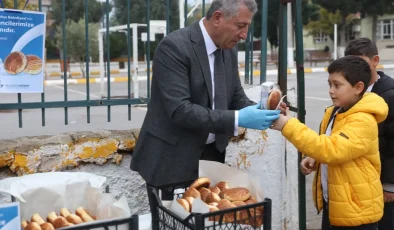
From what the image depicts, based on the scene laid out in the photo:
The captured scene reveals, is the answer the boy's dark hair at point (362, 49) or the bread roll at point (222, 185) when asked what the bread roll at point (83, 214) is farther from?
the boy's dark hair at point (362, 49)

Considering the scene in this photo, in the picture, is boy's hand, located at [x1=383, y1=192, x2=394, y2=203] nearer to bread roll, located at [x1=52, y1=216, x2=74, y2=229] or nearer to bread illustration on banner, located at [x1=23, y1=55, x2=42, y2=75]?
bread roll, located at [x1=52, y1=216, x2=74, y2=229]

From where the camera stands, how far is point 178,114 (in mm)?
2318

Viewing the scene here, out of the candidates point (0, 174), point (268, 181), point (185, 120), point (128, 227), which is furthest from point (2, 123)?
point (128, 227)

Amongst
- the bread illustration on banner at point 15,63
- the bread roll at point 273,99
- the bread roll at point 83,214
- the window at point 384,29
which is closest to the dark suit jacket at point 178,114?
the bread roll at point 273,99

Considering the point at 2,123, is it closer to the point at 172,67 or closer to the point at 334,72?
the point at 172,67

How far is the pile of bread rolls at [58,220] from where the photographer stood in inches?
78.9

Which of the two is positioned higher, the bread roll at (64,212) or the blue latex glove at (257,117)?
the blue latex glove at (257,117)

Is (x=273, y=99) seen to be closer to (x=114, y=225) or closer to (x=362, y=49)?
(x=114, y=225)

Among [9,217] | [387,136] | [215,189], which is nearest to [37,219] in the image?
[9,217]

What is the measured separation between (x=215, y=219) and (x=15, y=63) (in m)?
1.86

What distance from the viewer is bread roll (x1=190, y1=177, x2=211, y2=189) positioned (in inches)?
87.0

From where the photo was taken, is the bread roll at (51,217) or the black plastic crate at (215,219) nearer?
the black plastic crate at (215,219)

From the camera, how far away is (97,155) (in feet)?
11.2

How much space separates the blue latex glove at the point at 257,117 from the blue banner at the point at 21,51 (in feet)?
4.93
